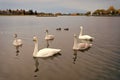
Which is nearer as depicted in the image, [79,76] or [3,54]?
[79,76]

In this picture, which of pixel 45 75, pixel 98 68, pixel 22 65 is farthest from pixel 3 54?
pixel 98 68

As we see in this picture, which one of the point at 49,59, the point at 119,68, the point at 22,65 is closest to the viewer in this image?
the point at 119,68

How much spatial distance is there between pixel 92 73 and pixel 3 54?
29.4 feet

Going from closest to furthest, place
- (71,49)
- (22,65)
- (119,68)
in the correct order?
(119,68), (22,65), (71,49)

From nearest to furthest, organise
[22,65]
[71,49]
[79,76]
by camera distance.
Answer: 1. [79,76]
2. [22,65]
3. [71,49]

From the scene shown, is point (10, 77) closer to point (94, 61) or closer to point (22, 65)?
point (22, 65)

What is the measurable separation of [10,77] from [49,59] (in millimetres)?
4673

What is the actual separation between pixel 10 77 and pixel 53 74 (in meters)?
2.43

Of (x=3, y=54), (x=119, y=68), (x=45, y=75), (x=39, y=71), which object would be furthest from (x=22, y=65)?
(x=119, y=68)

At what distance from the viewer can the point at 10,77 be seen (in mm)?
13281

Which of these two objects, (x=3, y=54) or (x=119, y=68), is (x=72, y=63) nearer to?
(x=119, y=68)

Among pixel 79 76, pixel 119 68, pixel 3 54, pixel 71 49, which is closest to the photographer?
pixel 79 76

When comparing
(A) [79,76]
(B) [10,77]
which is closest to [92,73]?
(A) [79,76]

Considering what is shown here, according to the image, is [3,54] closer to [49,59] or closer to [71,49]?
[49,59]
